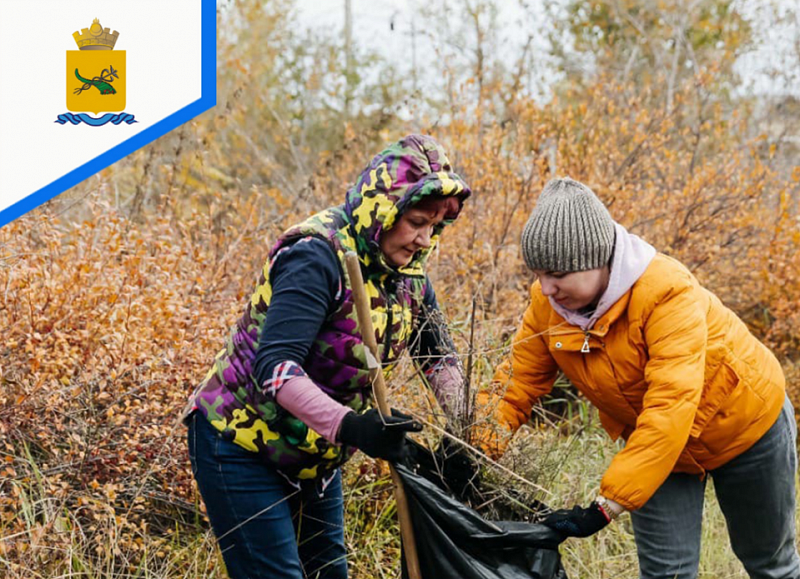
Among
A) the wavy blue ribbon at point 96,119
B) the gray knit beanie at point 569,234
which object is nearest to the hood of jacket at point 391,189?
the gray knit beanie at point 569,234

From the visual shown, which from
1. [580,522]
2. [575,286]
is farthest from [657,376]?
[580,522]

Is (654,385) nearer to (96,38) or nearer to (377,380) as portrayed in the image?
(377,380)

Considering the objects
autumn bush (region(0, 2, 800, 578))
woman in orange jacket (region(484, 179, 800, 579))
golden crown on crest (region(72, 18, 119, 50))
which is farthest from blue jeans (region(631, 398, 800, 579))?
golden crown on crest (region(72, 18, 119, 50))

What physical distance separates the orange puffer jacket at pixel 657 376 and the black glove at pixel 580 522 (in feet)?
0.21

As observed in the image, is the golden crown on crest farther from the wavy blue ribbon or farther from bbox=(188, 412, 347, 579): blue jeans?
bbox=(188, 412, 347, 579): blue jeans

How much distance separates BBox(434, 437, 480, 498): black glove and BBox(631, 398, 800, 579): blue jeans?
2.08 ft

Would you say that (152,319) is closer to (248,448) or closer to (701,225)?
(248,448)

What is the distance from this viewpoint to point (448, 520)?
2.33m

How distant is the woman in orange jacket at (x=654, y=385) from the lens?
7.99ft

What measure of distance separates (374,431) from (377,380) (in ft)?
0.65

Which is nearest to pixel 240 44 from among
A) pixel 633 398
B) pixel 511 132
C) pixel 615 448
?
pixel 511 132

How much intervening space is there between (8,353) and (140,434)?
24.6 inches

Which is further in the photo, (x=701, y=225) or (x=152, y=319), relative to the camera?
(x=701, y=225)

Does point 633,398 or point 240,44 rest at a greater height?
point 240,44
